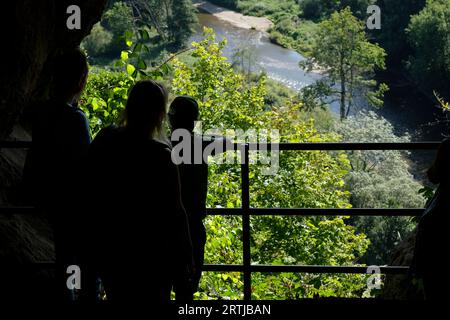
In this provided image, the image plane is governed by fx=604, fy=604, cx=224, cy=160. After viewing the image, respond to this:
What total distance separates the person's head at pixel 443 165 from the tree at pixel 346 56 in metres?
47.6

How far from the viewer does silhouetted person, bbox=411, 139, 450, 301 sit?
9.02 feet

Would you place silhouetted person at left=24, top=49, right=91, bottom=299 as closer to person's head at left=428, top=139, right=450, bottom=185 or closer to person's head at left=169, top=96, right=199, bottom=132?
person's head at left=169, top=96, right=199, bottom=132

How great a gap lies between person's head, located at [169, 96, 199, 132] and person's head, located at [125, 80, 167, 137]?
353 millimetres

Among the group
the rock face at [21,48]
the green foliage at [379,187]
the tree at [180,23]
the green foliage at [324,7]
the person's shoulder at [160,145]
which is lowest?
the green foliage at [379,187]

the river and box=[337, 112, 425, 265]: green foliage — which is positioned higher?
the river

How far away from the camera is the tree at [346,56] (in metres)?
50.7

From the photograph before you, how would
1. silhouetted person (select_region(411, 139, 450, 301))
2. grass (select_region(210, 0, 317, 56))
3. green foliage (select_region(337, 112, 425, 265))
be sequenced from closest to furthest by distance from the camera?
silhouetted person (select_region(411, 139, 450, 301))
green foliage (select_region(337, 112, 425, 265))
grass (select_region(210, 0, 317, 56))

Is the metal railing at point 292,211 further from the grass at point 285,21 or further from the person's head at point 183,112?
the grass at point 285,21

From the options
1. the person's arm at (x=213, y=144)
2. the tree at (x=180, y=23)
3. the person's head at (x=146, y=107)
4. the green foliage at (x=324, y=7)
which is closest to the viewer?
the person's head at (x=146, y=107)

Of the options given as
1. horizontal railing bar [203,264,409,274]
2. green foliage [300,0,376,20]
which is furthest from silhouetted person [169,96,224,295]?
green foliage [300,0,376,20]

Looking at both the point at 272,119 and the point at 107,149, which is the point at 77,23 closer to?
the point at 107,149

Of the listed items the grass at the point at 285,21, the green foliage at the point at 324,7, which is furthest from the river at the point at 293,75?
the green foliage at the point at 324,7

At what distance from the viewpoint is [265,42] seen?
6212 centimetres
